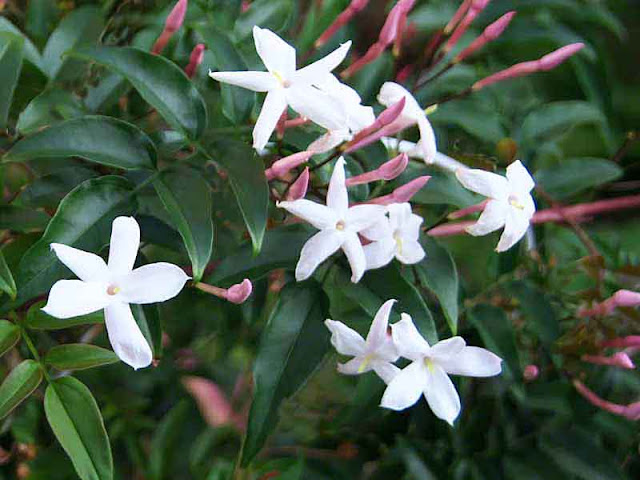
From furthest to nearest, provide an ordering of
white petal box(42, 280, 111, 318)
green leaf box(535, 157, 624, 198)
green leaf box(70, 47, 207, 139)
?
green leaf box(535, 157, 624, 198) → green leaf box(70, 47, 207, 139) → white petal box(42, 280, 111, 318)

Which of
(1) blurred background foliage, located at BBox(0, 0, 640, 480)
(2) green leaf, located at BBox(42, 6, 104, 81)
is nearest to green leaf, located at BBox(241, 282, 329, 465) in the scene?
(1) blurred background foliage, located at BBox(0, 0, 640, 480)

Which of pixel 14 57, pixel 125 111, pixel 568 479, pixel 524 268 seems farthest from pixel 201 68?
pixel 568 479

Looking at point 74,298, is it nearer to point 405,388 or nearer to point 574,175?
point 405,388

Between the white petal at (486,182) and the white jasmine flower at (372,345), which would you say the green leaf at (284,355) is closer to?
the white jasmine flower at (372,345)

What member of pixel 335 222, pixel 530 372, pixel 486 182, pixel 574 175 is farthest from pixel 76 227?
pixel 574 175

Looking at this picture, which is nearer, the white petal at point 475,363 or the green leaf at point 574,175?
the white petal at point 475,363

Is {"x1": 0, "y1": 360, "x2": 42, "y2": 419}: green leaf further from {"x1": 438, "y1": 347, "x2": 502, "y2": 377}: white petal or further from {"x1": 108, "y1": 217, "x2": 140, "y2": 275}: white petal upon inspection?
{"x1": 438, "y1": 347, "x2": 502, "y2": 377}: white petal

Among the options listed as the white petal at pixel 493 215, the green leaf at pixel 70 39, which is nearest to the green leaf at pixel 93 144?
the green leaf at pixel 70 39
